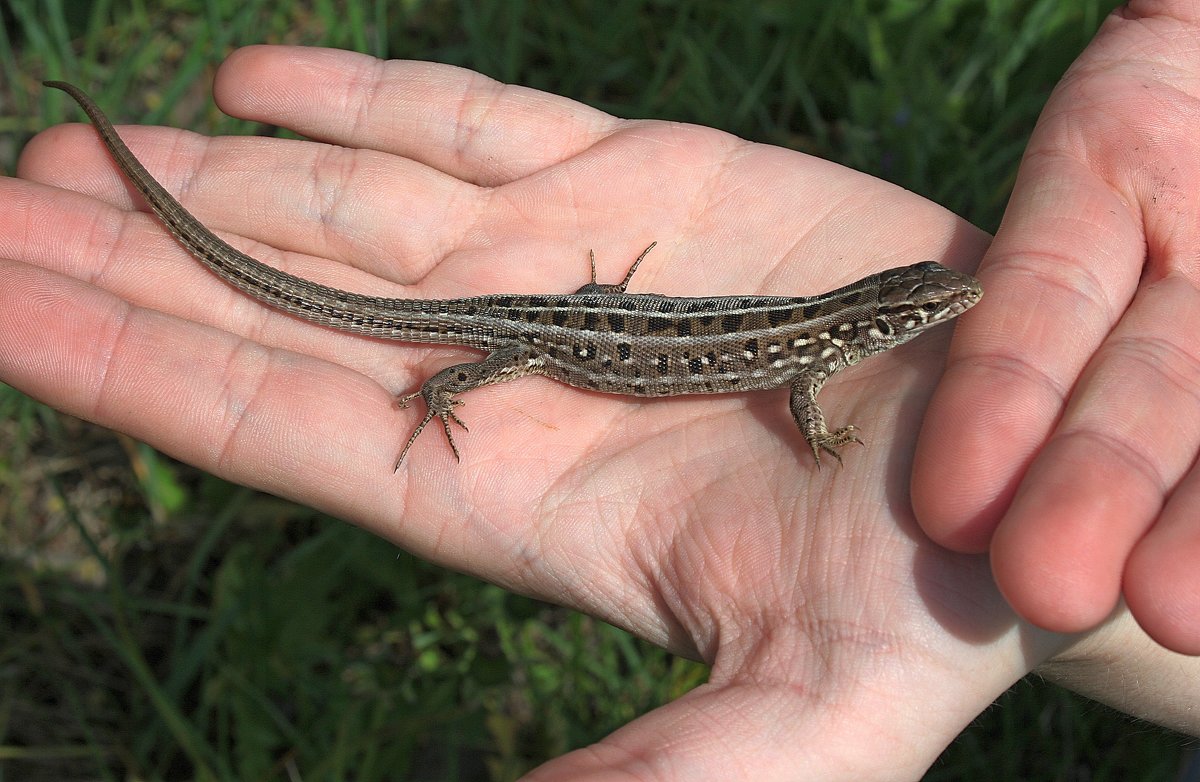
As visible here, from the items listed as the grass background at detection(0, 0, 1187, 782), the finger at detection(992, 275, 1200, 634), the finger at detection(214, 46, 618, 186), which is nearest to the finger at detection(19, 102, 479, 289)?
the finger at detection(214, 46, 618, 186)

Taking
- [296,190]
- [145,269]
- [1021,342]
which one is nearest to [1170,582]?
[1021,342]

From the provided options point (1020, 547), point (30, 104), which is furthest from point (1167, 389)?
point (30, 104)

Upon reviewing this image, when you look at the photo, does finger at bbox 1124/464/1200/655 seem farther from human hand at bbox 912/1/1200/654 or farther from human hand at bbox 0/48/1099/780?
human hand at bbox 0/48/1099/780

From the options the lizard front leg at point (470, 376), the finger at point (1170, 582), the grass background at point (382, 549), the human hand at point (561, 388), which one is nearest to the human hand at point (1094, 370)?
the finger at point (1170, 582)

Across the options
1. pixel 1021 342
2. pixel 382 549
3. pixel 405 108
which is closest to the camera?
pixel 1021 342

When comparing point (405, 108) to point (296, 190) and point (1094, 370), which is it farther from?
point (1094, 370)
